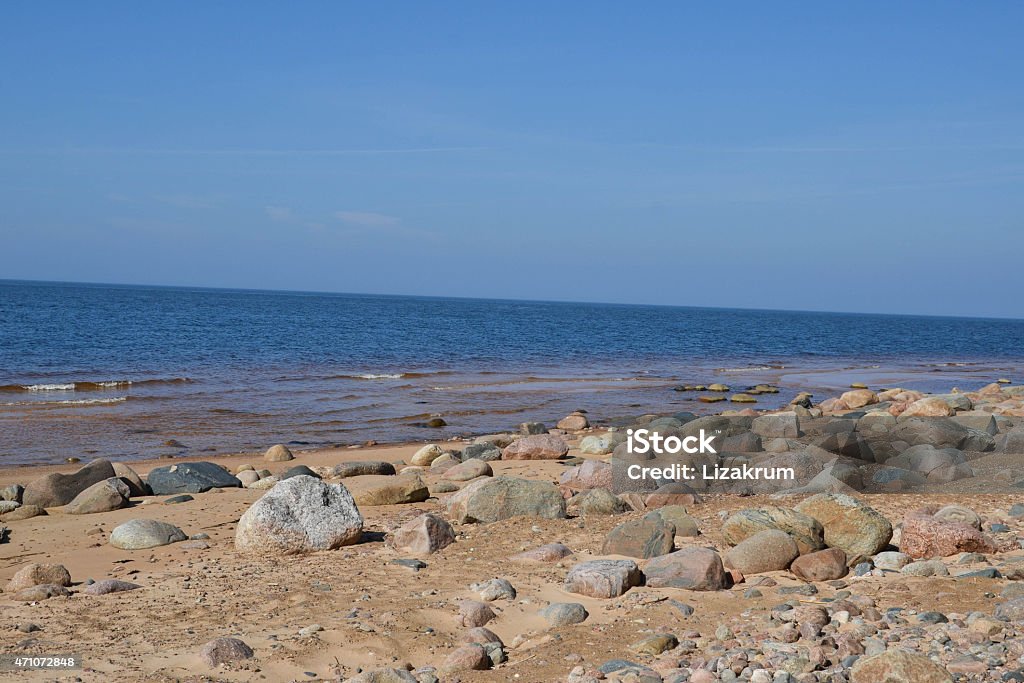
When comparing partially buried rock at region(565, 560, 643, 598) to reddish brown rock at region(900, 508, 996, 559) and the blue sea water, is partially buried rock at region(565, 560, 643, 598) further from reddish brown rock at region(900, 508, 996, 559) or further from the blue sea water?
the blue sea water

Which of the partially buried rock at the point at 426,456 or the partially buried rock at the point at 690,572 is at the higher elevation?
the partially buried rock at the point at 690,572

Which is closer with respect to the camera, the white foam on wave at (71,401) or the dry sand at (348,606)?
the dry sand at (348,606)

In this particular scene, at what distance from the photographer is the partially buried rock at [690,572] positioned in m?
6.37

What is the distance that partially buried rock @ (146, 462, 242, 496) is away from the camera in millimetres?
11242

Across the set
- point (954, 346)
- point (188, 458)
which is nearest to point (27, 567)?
point (188, 458)

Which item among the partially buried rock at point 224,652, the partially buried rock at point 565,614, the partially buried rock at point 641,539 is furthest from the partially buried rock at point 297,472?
the partially buried rock at point 565,614

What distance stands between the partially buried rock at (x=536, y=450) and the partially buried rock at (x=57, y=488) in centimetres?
605

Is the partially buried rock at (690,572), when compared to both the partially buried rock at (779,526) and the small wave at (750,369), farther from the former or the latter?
the small wave at (750,369)

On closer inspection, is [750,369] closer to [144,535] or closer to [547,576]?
[547,576]

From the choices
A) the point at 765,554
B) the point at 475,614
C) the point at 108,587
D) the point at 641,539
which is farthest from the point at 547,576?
the point at 108,587

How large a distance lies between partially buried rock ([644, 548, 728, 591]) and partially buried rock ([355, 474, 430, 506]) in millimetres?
4133

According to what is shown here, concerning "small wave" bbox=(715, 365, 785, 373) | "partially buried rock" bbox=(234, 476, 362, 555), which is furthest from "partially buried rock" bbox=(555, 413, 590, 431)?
"small wave" bbox=(715, 365, 785, 373)

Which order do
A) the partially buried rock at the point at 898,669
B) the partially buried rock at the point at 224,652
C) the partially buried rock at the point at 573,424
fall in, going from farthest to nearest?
the partially buried rock at the point at 573,424 < the partially buried rock at the point at 224,652 < the partially buried rock at the point at 898,669

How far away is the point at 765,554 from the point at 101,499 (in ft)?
25.2
